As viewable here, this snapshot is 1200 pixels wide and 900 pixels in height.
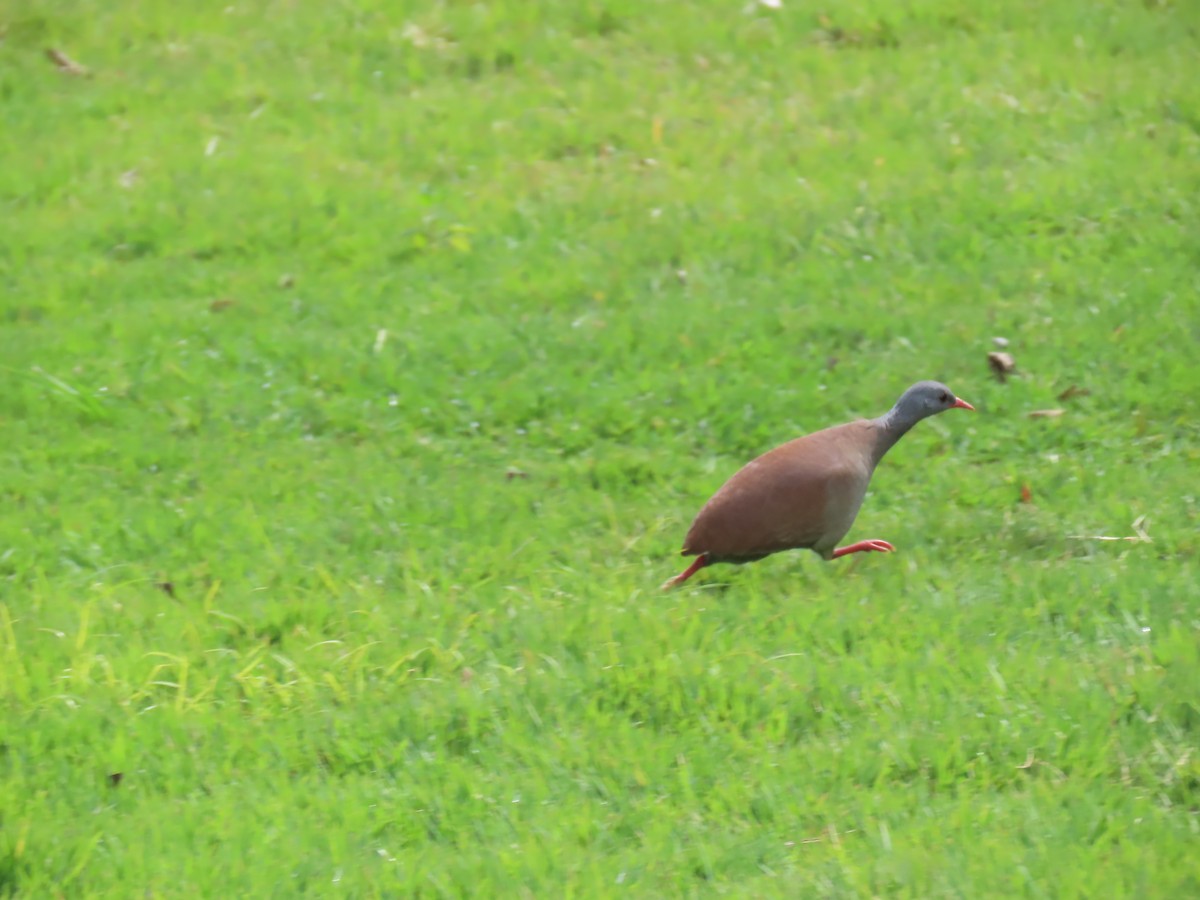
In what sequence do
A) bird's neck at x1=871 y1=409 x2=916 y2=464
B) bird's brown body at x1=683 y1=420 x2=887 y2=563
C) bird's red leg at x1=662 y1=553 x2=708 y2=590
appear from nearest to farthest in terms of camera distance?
bird's brown body at x1=683 y1=420 x2=887 y2=563 < bird's red leg at x1=662 y1=553 x2=708 y2=590 < bird's neck at x1=871 y1=409 x2=916 y2=464

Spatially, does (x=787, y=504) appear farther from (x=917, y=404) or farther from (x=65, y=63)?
(x=65, y=63)

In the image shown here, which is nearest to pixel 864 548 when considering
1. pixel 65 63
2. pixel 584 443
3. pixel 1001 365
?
pixel 584 443

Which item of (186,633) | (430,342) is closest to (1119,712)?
(186,633)

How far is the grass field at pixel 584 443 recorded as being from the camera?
3.93m

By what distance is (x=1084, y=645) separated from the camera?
14.9 feet

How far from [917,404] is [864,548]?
23.3 inches

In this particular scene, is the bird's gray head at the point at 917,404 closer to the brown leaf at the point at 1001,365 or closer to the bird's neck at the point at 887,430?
the bird's neck at the point at 887,430

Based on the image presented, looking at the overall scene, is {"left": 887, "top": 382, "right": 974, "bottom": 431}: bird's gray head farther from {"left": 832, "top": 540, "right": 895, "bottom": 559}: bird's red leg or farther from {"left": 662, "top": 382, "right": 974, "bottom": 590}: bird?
{"left": 832, "top": 540, "right": 895, "bottom": 559}: bird's red leg

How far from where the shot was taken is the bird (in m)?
4.94

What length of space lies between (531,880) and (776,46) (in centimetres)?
737

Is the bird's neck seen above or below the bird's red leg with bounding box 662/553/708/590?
above

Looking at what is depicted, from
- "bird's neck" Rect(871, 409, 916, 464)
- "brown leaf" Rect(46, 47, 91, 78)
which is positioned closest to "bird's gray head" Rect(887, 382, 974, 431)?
"bird's neck" Rect(871, 409, 916, 464)

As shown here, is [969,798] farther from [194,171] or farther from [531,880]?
[194,171]

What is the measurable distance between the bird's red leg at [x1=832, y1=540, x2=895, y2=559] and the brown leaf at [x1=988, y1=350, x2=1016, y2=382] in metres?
1.66
